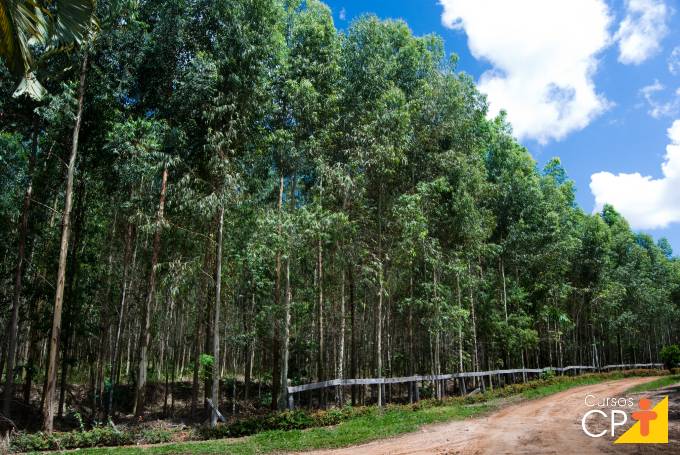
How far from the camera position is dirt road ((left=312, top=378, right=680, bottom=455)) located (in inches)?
335

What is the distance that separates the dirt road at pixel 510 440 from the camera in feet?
27.9

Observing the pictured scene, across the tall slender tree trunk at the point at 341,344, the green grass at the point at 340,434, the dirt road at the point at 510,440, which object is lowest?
the green grass at the point at 340,434

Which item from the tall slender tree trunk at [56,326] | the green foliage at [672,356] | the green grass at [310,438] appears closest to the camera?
the green grass at [310,438]

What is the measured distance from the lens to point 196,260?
15.2 metres

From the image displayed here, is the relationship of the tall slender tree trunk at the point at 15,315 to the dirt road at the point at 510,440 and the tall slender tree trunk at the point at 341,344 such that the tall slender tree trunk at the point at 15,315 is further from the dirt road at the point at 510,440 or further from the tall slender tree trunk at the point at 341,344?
the dirt road at the point at 510,440

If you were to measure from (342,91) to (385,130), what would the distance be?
7.32ft

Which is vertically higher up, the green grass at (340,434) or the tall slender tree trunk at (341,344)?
the tall slender tree trunk at (341,344)

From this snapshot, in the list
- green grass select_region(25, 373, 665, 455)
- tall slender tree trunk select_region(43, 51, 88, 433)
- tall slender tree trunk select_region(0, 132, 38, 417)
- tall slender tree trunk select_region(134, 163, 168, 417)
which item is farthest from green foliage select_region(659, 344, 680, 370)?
tall slender tree trunk select_region(0, 132, 38, 417)

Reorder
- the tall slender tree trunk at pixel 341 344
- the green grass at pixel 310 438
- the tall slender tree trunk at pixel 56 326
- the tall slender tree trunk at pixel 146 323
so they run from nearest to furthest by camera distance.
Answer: the green grass at pixel 310 438 < the tall slender tree trunk at pixel 56 326 < the tall slender tree trunk at pixel 146 323 < the tall slender tree trunk at pixel 341 344

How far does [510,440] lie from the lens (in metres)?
9.77

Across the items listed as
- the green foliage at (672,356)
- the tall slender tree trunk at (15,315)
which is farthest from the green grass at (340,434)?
the green foliage at (672,356)

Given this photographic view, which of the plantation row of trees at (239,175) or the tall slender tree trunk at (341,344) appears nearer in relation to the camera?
the plantation row of trees at (239,175)

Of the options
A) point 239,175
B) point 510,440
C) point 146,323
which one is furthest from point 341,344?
point 510,440

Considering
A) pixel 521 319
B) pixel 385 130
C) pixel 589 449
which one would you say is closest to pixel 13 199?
pixel 385 130
